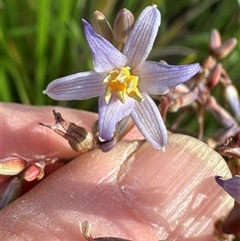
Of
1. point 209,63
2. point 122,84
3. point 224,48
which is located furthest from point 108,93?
point 224,48

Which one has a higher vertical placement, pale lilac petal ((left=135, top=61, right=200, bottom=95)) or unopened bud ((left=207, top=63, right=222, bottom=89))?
pale lilac petal ((left=135, top=61, right=200, bottom=95))

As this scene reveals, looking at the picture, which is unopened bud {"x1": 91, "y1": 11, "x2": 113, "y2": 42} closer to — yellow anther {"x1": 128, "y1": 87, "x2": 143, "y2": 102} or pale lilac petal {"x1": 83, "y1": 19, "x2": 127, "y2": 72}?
pale lilac petal {"x1": 83, "y1": 19, "x2": 127, "y2": 72}

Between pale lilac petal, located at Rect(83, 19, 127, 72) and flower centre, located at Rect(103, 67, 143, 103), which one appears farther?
flower centre, located at Rect(103, 67, 143, 103)

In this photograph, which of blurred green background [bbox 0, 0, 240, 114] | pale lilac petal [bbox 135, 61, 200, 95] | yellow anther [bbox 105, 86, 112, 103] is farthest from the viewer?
blurred green background [bbox 0, 0, 240, 114]

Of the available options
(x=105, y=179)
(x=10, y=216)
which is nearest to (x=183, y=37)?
(x=105, y=179)

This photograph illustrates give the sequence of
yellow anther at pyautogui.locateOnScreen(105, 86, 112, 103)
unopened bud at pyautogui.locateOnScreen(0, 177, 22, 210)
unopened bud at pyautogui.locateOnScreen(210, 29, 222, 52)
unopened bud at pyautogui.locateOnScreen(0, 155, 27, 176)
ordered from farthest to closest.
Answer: unopened bud at pyautogui.locateOnScreen(210, 29, 222, 52) → unopened bud at pyautogui.locateOnScreen(0, 177, 22, 210) → unopened bud at pyautogui.locateOnScreen(0, 155, 27, 176) → yellow anther at pyautogui.locateOnScreen(105, 86, 112, 103)

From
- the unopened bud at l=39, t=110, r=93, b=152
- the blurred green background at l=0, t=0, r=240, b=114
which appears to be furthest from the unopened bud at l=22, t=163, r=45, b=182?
the blurred green background at l=0, t=0, r=240, b=114

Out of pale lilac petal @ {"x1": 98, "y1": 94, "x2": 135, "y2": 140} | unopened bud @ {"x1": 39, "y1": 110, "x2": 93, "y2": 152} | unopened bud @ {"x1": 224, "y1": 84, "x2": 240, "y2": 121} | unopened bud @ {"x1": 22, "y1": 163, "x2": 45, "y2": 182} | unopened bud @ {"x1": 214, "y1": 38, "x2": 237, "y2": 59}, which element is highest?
unopened bud @ {"x1": 214, "y1": 38, "x2": 237, "y2": 59}

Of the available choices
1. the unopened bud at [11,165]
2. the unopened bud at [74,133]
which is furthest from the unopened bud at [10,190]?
the unopened bud at [74,133]
